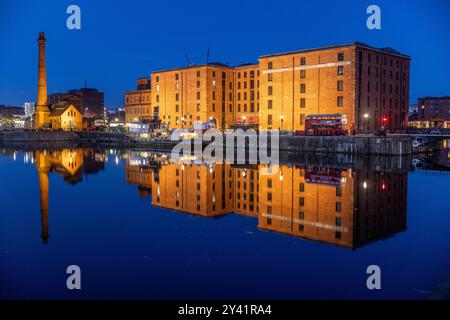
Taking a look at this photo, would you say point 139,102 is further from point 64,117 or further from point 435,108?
point 435,108

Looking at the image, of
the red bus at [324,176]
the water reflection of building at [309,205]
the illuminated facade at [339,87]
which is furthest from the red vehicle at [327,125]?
the water reflection of building at [309,205]

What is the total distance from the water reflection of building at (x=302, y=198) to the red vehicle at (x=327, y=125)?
18.1 m

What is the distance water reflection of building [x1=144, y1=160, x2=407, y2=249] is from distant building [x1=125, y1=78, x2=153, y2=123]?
66.5 metres

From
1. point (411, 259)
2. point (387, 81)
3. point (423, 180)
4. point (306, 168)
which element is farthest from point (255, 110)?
point (411, 259)

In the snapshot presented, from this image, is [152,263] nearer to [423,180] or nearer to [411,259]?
[411,259]

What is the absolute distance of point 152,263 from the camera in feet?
38.8

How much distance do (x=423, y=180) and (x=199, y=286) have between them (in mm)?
25588

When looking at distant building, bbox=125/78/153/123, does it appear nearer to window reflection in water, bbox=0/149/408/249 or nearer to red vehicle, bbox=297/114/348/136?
red vehicle, bbox=297/114/348/136

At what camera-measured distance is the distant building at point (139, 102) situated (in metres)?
100

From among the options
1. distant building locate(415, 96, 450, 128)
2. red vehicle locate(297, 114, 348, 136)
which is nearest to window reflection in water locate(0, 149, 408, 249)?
red vehicle locate(297, 114, 348, 136)

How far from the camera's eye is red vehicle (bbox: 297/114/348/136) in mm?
53250

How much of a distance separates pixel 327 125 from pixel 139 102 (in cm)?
6001

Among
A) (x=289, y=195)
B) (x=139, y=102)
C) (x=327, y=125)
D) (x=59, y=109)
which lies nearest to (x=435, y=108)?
(x=327, y=125)
